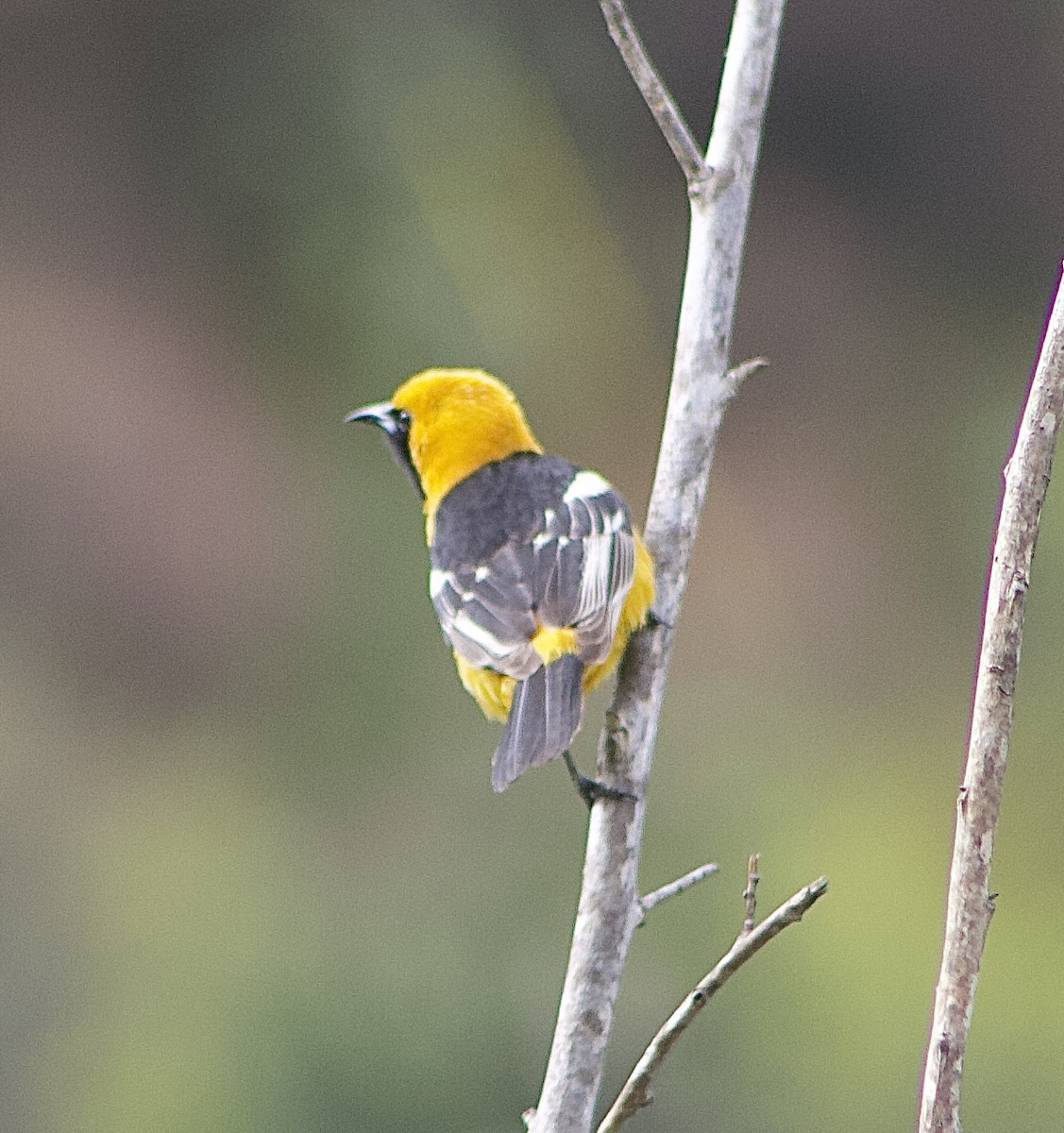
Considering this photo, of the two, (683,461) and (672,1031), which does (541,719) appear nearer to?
(683,461)

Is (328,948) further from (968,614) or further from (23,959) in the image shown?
(968,614)

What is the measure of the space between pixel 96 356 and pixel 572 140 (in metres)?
2.36

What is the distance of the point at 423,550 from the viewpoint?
22.4 feet

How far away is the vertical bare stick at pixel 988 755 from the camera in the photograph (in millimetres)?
A: 1244

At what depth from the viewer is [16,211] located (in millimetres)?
7680

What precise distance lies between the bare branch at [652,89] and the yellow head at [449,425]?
923 millimetres

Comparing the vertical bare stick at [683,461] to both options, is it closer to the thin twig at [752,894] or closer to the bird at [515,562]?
the bird at [515,562]

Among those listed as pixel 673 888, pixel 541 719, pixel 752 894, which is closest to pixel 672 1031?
pixel 752 894

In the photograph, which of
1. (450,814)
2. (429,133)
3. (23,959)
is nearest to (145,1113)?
(23,959)

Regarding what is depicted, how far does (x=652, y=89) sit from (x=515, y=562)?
89cm

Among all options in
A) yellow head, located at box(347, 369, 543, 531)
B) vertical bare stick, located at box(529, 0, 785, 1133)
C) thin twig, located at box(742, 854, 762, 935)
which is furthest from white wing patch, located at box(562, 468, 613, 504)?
thin twig, located at box(742, 854, 762, 935)

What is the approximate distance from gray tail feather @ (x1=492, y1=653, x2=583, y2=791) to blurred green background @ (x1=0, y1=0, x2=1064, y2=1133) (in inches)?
135

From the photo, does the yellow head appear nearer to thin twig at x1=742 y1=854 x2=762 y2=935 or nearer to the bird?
the bird

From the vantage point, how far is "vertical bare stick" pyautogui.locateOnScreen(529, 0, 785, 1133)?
1.80m
